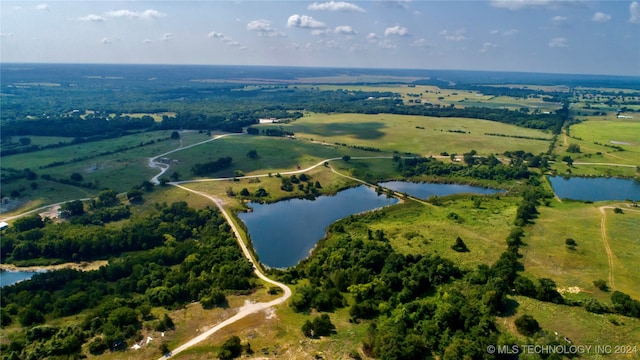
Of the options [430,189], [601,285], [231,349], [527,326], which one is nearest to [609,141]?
[430,189]

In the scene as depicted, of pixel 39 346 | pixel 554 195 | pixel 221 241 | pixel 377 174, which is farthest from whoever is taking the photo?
pixel 377 174

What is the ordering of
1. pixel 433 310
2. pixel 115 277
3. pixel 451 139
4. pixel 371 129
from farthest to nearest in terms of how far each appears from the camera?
pixel 371 129
pixel 451 139
pixel 115 277
pixel 433 310

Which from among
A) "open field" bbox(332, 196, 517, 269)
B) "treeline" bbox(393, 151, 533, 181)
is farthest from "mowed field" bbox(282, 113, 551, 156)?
"open field" bbox(332, 196, 517, 269)

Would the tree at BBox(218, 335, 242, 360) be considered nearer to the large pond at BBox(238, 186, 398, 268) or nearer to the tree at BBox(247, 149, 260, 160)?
the large pond at BBox(238, 186, 398, 268)

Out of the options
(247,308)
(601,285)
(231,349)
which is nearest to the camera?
(231,349)

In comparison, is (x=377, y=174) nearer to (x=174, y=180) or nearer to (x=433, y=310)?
(x=174, y=180)

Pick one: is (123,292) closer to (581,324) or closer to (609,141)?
(581,324)

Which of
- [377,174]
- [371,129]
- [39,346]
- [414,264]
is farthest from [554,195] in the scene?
[39,346]
